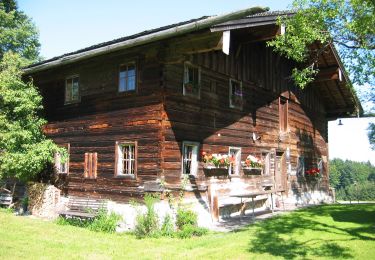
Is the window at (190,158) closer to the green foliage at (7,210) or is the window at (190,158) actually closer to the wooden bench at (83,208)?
the wooden bench at (83,208)

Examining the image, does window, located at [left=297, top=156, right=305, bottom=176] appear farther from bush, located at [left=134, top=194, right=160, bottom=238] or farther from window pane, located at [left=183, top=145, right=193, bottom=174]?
bush, located at [left=134, top=194, right=160, bottom=238]

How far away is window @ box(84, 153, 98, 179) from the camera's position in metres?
14.6

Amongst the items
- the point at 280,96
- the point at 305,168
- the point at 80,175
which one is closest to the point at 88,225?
the point at 80,175

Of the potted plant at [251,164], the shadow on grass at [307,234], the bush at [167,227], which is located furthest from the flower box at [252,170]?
→ the bush at [167,227]

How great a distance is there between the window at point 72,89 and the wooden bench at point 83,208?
397 centimetres

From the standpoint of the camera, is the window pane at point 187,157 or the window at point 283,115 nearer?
the window pane at point 187,157

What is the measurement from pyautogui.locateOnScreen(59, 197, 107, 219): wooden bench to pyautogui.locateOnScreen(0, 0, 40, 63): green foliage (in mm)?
20626

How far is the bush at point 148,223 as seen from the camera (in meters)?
11.7

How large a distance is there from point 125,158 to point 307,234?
639 centimetres

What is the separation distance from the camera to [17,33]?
32719 millimetres

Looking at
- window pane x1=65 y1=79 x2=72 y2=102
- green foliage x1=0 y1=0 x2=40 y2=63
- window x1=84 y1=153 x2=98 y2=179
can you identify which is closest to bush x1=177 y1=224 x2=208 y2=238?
window x1=84 y1=153 x2=98 y2=179

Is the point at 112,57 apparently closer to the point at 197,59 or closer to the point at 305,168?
the point at 197,59

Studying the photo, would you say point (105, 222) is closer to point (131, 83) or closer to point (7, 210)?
point (131, 83)

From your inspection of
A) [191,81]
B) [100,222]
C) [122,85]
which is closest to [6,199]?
[100,222]
